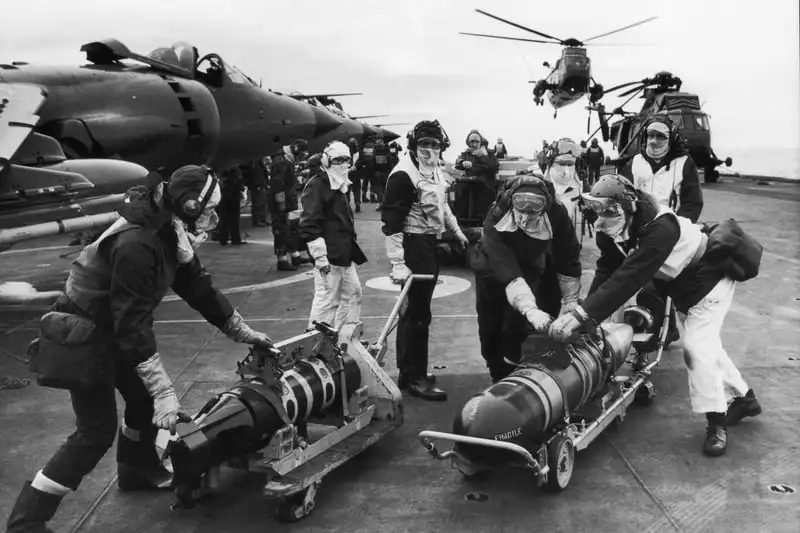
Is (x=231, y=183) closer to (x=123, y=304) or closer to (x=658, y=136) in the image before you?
(x=658, y=136)

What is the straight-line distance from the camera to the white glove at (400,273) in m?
5.43

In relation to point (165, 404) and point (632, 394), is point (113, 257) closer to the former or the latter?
point (165, 404)

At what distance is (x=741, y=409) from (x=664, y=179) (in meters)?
2.22

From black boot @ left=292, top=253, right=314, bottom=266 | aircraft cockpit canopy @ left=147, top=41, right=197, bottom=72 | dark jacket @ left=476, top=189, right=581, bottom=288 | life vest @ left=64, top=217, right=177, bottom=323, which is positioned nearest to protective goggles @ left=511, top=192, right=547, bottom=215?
dark jacket @ left=476, top=189, right=581, bottom=288

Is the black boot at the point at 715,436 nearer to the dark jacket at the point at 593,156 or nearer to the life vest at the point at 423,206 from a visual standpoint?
the life vest at the point at 423,206

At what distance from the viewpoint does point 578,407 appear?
446cm

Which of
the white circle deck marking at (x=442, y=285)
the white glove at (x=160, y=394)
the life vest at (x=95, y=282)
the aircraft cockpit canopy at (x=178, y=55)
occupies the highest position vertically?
the aircraft cockpit canopy at (x=178, y=55)

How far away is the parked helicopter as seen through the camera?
83.6 ft

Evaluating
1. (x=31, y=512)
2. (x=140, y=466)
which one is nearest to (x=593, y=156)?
(x=140, y=466)

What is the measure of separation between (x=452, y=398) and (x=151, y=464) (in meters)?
2.40

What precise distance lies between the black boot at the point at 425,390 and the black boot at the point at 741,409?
2.08 meters

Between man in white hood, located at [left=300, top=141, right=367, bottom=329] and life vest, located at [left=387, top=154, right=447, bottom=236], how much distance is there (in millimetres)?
710

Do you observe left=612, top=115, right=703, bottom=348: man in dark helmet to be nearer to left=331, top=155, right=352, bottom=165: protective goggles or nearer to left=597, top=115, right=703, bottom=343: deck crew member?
left=597, top=115, right=703, bottom=343: deck crew member

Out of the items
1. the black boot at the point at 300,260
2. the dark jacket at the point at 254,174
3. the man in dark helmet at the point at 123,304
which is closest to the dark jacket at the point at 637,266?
the man in dark helmet at the point at 123,304
